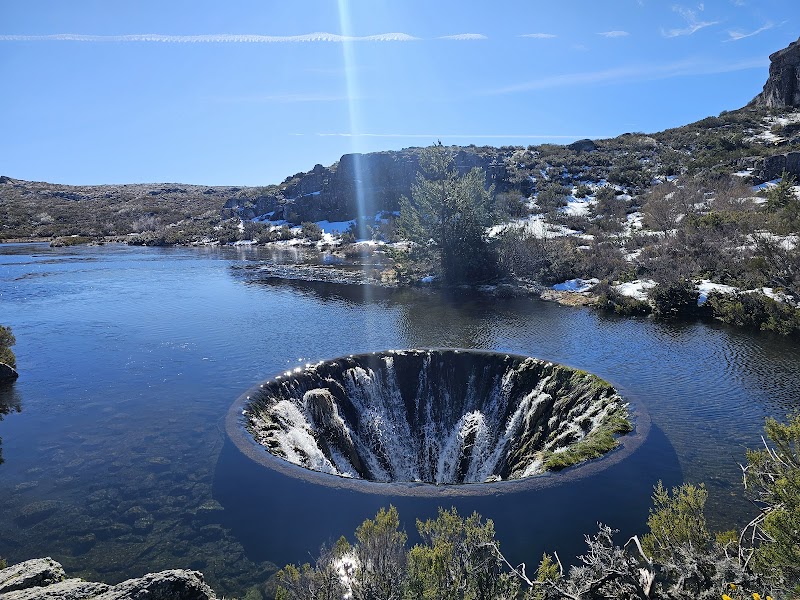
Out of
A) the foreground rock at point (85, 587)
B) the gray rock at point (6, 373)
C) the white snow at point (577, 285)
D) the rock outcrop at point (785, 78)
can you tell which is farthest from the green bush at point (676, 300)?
the rock outcrop at point (785, 78)

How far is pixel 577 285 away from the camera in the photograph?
3300 centimetres

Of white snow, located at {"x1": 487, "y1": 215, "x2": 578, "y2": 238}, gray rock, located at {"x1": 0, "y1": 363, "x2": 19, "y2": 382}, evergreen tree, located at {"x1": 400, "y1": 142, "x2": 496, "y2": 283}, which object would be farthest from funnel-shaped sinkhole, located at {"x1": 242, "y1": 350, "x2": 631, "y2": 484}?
white snow, located at {"x1": 487, "y1": 215, "x2": 578, "y2": 238}

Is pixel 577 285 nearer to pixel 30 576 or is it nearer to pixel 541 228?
pixel 541 228

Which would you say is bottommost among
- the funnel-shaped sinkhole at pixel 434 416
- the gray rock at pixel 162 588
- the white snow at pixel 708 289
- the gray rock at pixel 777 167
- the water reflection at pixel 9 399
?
the funnel-shaped sinkhole at pixel 434 416

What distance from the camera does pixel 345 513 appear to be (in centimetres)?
1003

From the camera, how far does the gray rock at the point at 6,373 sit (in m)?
18.6

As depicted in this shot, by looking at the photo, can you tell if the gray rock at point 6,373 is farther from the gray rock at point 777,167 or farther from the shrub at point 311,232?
the gray rock at point 777,167

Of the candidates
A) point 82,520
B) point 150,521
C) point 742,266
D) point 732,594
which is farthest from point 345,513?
point 742,266

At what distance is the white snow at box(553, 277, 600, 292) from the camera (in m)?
32.4

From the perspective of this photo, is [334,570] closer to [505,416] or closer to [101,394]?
[505,416]

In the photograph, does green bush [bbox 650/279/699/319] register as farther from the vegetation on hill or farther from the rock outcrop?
the rock outcrop

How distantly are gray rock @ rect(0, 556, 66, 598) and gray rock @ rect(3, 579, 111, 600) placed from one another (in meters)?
0.32

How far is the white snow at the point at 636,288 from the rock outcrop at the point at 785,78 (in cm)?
6144

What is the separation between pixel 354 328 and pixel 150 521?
15.2 metres
